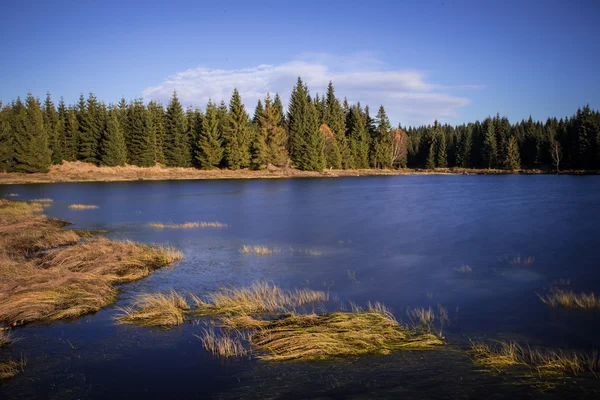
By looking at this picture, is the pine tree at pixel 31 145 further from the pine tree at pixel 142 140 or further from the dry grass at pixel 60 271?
the dry grass at pixel 60 271

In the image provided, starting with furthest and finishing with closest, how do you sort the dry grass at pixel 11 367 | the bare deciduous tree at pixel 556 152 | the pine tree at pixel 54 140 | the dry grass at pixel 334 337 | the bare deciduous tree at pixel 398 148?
the bare deciduous tree at pixel 398 148
the bare deciduous tree at pixel 556 152
the pine tree at pixel 54 140
the dry grass at pixel 334 337
the dry grass at pixel 11 367

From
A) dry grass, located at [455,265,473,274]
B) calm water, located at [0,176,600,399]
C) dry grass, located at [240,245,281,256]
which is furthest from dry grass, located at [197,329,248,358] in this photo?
dry grass, located at [455,265,473,274]

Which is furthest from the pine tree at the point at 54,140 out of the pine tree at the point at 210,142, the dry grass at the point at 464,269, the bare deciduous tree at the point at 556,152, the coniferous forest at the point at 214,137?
the bare deciduous tree at the point at 556,152

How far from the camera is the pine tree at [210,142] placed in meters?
82.4

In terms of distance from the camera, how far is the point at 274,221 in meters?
30.4

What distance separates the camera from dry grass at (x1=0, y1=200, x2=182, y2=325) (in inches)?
438

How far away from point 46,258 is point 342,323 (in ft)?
40.0

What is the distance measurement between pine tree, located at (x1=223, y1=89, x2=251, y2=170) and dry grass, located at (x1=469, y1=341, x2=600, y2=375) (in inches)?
3006

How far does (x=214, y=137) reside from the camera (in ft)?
272

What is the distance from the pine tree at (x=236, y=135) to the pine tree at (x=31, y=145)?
30832 mm

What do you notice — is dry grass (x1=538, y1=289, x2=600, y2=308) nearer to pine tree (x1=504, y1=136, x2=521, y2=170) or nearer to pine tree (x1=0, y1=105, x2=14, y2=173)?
pine tree (x1=0, y1=105, x2=14, y2=173)

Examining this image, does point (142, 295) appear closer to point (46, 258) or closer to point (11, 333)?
point (11, 333)

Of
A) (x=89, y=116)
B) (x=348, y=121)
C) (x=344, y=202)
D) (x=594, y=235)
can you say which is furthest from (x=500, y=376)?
(x=348, y=121)

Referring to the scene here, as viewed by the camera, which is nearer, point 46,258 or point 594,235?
point 46,258
